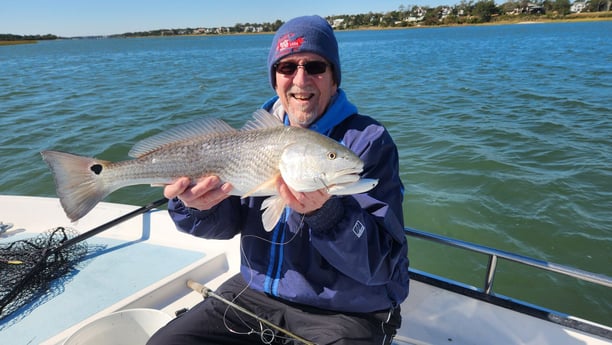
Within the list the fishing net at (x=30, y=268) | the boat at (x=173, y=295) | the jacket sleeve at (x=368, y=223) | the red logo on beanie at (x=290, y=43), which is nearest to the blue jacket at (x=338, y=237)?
the jacket sleeve at (x=368, y=223)

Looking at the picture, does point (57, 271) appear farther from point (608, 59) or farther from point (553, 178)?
point (608, 59)

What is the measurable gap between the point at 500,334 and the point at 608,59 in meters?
29.2

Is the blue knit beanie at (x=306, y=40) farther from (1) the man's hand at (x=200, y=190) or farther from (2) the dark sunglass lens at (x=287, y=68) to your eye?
(1) the man's hand at (x=200, y=190)

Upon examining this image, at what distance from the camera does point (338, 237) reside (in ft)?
7.09

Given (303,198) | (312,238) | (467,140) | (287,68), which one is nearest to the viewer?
(303,198)

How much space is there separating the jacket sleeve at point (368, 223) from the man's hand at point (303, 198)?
1.8 inches

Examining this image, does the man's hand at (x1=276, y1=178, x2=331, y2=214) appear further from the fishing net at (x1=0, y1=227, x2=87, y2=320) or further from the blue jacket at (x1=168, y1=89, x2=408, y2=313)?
the fishing net at (x1=0, y1=227, x2=87, y2=320)

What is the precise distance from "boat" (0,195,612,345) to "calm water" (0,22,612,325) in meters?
2.03

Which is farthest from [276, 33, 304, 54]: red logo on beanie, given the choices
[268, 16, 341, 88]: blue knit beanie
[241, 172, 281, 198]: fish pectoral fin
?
[241, 172, 281, 198]: fish pectoral fin

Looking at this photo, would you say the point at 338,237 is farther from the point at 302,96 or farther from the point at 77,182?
the point at 77,182

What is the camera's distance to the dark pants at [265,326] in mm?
2516

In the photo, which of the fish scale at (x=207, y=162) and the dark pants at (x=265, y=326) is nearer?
the fish scale at (x=207, y=162)

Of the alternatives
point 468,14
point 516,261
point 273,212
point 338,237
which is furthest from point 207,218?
point 468,14

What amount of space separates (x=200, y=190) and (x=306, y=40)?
1274mm
